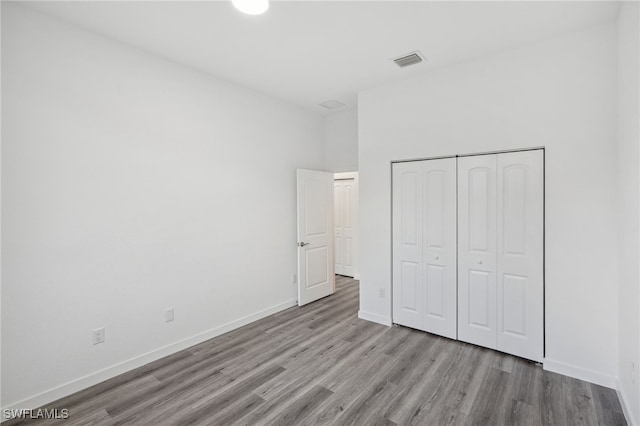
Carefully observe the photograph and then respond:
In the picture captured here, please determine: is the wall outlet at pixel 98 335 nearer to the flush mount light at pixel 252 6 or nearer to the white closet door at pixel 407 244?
the flush mount light at pixel 252 6

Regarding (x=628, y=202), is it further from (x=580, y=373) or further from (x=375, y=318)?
(x=375, y=318)

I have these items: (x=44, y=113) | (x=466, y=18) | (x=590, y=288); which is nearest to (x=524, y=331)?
(x=590, y=288)

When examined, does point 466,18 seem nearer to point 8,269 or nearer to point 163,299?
point 163,299

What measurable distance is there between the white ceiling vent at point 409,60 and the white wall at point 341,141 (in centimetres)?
153

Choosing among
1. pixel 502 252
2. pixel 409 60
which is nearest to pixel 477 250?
pixel 502 252

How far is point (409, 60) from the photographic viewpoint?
3035 millimetres

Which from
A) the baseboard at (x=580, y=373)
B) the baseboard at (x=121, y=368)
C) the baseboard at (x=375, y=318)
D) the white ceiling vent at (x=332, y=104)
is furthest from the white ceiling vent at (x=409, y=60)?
the baseboard at (x=121, y=368)

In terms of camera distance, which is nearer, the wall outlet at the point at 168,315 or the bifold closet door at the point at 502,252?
the bifold closet door at the point at 502,252

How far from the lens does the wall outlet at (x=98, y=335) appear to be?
250 centimetres

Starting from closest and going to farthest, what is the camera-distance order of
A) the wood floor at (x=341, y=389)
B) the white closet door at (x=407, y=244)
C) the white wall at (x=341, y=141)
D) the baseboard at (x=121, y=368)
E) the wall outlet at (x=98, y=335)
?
the wood floor at (x=341, y=389)
the baseboard at (x=121, y=368)
the wall outlet at (x=98, y=335)
the white closet door at (x=407, y=244)
the white wall at (x=341, y=141)

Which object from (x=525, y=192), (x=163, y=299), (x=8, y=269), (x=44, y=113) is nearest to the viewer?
(x=8, y=269)

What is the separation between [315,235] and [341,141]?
5.18ft

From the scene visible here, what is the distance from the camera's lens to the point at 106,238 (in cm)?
257

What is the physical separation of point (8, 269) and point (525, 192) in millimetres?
4232
